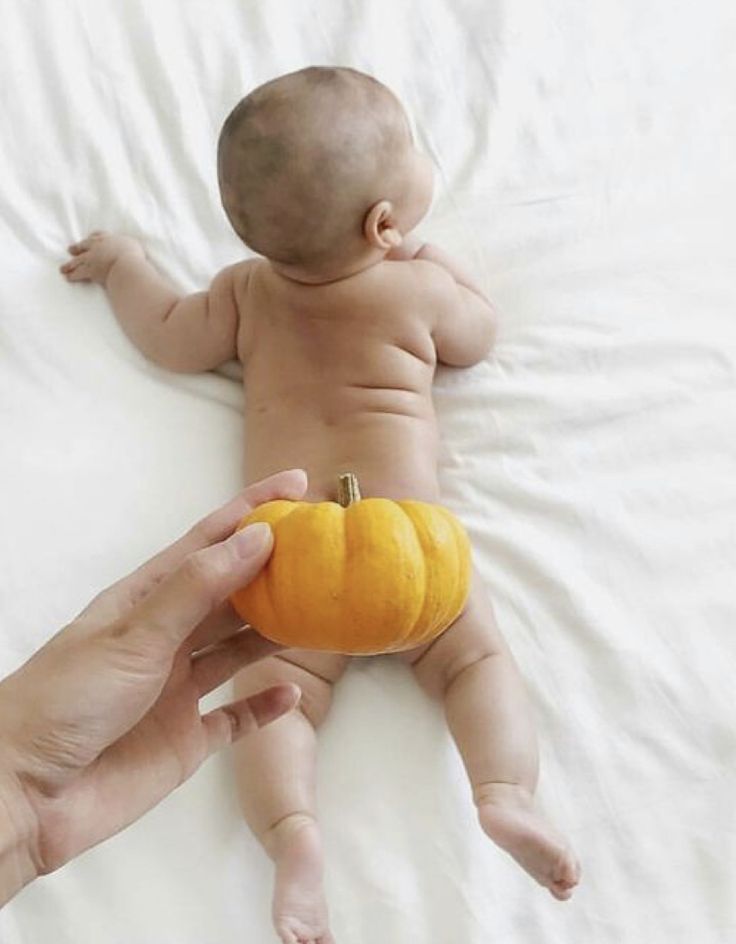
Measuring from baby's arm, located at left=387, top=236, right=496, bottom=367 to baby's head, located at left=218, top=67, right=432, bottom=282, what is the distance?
96mm

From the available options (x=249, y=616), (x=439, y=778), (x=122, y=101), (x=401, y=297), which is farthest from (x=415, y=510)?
(x=122, y=101)

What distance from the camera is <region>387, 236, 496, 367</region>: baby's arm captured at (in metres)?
1.37

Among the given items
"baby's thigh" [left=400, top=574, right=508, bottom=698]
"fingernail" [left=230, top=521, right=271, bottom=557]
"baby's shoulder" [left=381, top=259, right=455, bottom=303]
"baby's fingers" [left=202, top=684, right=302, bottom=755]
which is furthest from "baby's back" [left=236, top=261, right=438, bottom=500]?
"fingernail" [left=230, top=521, right=271, bottom=557]

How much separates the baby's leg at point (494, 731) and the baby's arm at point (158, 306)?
1.31ft

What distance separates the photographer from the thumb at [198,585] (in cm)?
84

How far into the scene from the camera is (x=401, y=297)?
1349 millimetres

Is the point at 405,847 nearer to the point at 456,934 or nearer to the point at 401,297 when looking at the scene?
the point at 456,934

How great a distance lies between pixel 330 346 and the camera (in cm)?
134

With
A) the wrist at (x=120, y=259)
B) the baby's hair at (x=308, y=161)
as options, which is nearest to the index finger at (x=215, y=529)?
the baby's hair at (x=308, y=161)

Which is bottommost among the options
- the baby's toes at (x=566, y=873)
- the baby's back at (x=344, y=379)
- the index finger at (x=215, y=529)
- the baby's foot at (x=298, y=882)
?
the baby's toes at (x=566, y=873)

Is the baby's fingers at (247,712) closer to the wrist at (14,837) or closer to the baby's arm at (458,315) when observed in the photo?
the wrist at (14,837)

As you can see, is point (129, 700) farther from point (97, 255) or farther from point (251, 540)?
point (97, 255)

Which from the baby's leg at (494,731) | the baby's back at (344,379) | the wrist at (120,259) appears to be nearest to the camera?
the baby's leg at (494,731)

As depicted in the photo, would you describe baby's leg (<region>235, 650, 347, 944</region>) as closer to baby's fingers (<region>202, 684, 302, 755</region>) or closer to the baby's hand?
baby's fingers (<region>202, 684, 302, 755</region>)
